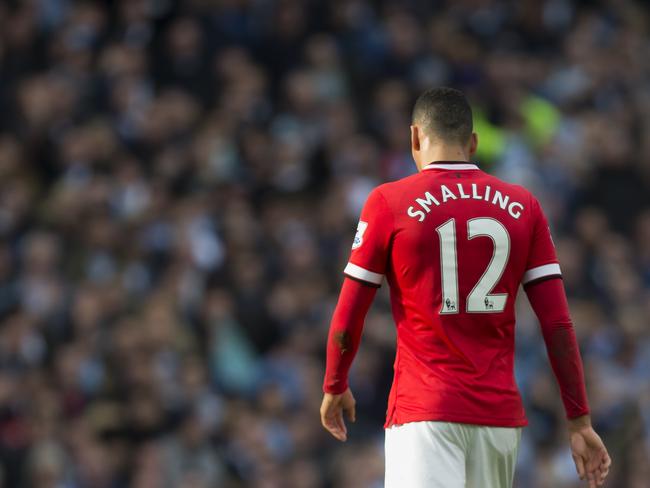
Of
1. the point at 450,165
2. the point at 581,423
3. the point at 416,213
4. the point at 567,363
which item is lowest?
the point at 581,423

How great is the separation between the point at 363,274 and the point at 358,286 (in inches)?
2.0

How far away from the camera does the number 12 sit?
4.54 m

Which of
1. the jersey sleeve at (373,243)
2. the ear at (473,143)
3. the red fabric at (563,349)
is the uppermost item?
the ear at (473,143)

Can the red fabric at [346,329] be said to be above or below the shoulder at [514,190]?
below

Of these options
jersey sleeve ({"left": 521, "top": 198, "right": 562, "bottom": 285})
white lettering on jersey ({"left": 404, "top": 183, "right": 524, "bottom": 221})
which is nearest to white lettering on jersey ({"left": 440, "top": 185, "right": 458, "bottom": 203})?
white lettering on jersey ({"left": 404, "top": 183, "right": 524, "bottom": 221})

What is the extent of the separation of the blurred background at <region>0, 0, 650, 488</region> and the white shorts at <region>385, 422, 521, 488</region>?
15.8ft

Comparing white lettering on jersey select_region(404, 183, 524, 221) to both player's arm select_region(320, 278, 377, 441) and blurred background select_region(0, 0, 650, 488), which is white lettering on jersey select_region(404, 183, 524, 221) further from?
blurred background select_region(0, 0, 650, 488)

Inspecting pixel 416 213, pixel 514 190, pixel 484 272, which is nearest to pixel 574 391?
pixel 484 272

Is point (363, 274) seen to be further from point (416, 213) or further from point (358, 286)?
point (416, 213)

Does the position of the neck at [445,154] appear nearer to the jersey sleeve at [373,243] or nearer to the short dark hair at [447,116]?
the short dark hair at [447,116]

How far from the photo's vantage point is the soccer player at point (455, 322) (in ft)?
14.8

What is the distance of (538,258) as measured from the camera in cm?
471

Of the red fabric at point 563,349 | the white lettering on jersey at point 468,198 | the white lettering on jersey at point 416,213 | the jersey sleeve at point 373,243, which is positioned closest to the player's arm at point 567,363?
the red fabric at point 563,349

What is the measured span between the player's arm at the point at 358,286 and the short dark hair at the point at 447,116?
0.36 meters
